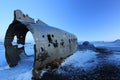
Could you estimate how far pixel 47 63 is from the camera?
1122cm

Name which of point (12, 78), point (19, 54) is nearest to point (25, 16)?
point (19, 54)

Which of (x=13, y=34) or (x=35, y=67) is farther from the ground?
(x=13, y=34)

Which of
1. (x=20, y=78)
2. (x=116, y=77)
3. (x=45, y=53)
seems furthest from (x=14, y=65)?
(x=116, y=77)

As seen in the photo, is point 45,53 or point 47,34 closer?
point 45,53

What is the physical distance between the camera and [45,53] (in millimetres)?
10336

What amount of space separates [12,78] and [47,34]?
430 centimetres

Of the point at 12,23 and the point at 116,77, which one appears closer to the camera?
the point at 116,77

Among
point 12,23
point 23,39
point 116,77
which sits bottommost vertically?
point 116,77

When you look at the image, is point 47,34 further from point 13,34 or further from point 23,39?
point 23,39

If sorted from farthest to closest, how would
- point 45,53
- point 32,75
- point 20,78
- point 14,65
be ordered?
point 14,65
point 45,53
point 32,75
point 20,78

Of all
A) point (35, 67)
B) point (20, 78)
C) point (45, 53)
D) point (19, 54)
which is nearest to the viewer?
point (20, 78)

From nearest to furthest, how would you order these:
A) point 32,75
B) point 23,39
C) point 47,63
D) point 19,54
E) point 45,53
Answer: point 32,75, point 45,53, point 47,63, point 19,54, point 23,39

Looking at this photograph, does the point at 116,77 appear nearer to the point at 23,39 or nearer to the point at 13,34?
the point at 13,34

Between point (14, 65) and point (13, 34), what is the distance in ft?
8.69
